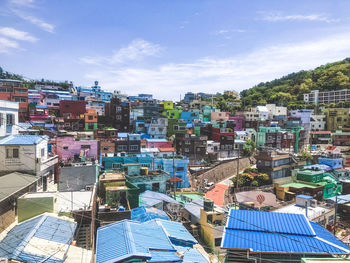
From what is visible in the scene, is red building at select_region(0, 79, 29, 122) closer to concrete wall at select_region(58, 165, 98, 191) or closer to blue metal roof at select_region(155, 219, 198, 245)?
concrete wall at select_region(58, 165, 98, 191)

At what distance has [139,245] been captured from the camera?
1001 cm

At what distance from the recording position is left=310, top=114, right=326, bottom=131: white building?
64.4m

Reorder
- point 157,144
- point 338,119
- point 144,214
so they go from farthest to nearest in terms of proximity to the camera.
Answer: point 338,119 < point 157,144 < point 144,214

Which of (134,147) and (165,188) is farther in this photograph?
(134,147)

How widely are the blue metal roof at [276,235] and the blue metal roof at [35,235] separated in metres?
6.09

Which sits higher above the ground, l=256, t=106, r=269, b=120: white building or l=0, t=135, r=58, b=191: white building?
l=256, t=106, r=269, b=120: white building

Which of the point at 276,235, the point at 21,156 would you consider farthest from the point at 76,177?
the point at 276,235

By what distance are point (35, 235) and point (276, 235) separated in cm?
922

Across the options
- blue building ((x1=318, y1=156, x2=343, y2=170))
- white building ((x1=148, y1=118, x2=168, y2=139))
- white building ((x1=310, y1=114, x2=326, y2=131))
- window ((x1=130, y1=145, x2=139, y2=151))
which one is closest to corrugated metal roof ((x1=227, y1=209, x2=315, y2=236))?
window ((x1=130, y1=145, x2=139, y2=151))

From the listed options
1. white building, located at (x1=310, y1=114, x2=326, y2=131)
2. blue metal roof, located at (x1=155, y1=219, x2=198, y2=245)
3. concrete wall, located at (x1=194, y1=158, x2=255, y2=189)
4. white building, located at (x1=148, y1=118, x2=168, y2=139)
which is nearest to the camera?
blue metal roof, located at (x1=155, y1=219, x2=198, y2=245)

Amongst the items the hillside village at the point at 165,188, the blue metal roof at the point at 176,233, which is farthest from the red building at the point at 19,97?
the blue metal roof at the point at 176,233

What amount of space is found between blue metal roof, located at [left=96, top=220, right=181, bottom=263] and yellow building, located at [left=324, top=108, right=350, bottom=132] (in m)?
64.3

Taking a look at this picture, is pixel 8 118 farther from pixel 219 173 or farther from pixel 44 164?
pixel 219 173

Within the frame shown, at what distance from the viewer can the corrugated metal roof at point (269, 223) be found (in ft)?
36.4
